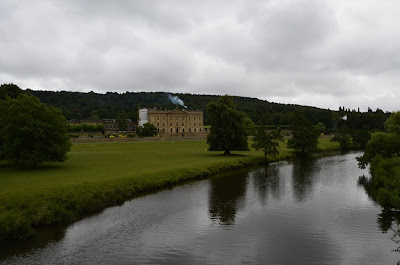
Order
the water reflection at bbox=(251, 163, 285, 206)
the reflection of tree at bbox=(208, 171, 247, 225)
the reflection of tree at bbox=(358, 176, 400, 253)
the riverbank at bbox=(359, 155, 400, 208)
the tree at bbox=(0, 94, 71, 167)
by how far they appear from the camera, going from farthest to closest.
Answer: the tree at bbox=(0, 94, 71, 167) → the water reflection at bbox=(251, 163, 285, 206) → the riverbank at bbox=(359, 155, 400, 208) → the reflection of tree at bbox=(208, 171, 247, 225) → the reflection of tree at bbox=(358, 176, 400, 253)

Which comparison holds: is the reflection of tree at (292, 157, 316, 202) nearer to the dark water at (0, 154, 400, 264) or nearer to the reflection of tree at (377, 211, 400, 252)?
the dark water at (0, 154, 400, 264)

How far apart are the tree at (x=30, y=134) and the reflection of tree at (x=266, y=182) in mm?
22860

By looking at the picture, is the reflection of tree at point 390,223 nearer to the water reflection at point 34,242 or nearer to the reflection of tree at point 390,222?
the reflection of tree at point 390,222

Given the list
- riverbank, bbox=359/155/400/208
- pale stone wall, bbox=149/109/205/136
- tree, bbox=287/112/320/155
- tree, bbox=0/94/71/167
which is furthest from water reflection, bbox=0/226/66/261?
pale stone wall, bbox=149/109/205/136

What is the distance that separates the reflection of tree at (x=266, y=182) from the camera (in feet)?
108

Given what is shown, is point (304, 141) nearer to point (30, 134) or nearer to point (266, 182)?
point (266, 182)

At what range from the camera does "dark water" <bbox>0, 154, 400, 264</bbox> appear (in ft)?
57.9

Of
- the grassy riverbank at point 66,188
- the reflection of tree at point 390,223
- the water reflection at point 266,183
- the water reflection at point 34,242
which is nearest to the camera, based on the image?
the water reflection at point 34,242

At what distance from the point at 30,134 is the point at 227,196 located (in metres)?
23.8

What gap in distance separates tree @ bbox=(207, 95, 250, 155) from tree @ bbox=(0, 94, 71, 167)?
92.9 feet

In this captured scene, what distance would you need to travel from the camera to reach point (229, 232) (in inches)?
845

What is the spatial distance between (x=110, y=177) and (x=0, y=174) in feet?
37.2

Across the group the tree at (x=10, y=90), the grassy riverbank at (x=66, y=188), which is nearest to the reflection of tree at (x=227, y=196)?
the grassy riverbank at (x=66, y=188)

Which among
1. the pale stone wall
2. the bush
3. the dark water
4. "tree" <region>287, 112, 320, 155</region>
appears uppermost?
the pale stone wall
